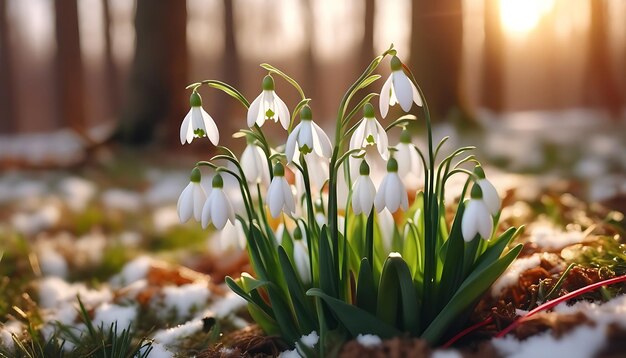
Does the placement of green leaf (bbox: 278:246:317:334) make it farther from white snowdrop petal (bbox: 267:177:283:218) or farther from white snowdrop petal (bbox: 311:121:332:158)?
white snowdrop petal (bbox: 311:121:332:158)

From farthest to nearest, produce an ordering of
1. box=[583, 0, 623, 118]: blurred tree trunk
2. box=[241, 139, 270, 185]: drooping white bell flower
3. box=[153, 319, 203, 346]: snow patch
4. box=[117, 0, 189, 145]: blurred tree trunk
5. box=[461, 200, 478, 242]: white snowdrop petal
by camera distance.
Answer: box=[583, 0, 623, 118]: blurred tree trunk, box=[117, 0, 189, 145]: blurred tree trunk, box=[153, 319, 203, 346]: snow patch, box=[241, 139, 270, 185]: drooping white bell flower, box=[461, 200, 478, 242]: white snowdrop petal

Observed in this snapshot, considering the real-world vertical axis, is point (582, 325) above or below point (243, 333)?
above

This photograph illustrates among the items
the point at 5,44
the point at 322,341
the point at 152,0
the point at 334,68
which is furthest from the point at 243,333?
the point at 334,68

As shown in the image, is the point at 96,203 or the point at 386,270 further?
the point at 96,203

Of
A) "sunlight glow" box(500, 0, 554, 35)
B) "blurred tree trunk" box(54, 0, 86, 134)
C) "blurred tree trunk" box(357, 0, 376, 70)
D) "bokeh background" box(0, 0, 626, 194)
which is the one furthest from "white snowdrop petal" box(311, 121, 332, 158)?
"sunlight glow" box(500, 0, 554, 35)

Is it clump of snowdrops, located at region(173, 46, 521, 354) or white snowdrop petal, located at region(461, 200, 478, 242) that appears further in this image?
clump of snowdrops, located at region(173, 46, 521, 354)

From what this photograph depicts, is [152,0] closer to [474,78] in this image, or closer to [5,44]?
[5,44]

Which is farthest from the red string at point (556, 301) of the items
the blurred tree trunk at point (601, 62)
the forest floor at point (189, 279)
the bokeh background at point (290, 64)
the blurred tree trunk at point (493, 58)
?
the blurred tree trunk at point (493, 58)

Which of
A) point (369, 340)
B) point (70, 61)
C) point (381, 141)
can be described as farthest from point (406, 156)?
point (70, 61)
